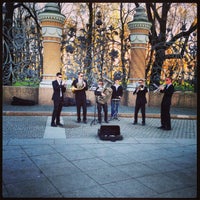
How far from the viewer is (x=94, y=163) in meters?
5.35

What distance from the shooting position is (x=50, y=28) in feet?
42.5

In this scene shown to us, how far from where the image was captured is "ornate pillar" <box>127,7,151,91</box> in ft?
45.1

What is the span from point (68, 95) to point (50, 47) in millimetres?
2584

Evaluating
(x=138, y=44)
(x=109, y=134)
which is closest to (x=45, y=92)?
(x=138, y=44)

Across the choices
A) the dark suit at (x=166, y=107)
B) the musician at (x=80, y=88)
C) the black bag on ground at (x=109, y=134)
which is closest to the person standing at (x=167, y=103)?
the dark suit at (x=166, y=107)

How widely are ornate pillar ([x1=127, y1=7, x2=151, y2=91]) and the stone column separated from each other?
3728 mm

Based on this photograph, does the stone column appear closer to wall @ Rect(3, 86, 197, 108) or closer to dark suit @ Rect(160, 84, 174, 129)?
wall @ Rect(3, 86, 197, 108)

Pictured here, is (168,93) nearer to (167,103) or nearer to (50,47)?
(167,103)

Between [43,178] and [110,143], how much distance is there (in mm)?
2889

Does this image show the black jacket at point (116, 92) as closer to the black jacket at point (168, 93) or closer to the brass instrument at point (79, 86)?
the brass instrument at point (79, 86)

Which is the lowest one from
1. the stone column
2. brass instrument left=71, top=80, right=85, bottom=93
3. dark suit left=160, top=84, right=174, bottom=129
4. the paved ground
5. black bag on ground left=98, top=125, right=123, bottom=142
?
the paved ground

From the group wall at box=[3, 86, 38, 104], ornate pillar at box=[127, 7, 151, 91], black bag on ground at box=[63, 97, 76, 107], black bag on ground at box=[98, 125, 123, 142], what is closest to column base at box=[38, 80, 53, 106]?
wall at box=[3, 86, 38, 104]

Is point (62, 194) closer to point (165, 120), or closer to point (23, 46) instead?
point (165, 120)

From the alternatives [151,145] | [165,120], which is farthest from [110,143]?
[165,120]
